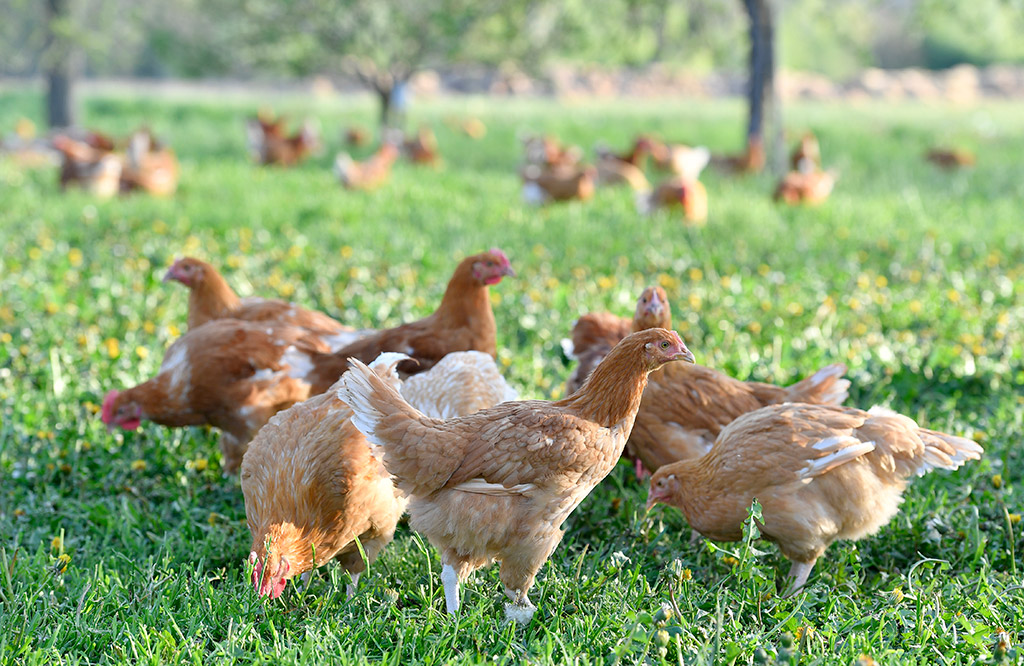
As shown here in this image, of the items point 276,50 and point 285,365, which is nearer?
point 285,365

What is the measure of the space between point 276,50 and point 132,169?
18.3ft

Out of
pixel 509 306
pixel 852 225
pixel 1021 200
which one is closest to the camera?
pixel 509 306

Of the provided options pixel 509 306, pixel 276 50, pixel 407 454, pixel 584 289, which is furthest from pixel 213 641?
pixel 276 50

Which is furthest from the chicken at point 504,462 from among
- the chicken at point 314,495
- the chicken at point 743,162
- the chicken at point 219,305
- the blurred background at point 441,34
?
the blurred background at point 441,34

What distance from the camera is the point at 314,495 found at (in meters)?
2.99

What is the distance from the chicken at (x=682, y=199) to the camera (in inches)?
356

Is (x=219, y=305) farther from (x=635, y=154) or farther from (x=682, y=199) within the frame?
(x=635, y=154)

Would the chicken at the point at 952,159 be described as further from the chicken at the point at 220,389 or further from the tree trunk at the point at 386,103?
the chicken at the point at 220,389

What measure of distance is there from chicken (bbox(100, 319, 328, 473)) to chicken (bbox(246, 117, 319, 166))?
959 cm

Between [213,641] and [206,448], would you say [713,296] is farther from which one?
[213,641]

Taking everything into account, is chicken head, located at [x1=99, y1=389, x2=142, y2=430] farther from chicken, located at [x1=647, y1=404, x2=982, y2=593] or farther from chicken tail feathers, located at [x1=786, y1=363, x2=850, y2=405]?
chicken tail feathers, located at [x1=786, y1=363, x2=850, y2=405]

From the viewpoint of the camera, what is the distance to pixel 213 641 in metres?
2.76

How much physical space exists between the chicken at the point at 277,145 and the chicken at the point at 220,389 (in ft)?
31.5

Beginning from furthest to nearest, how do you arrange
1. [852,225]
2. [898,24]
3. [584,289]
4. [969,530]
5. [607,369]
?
1. [898,24]
2. [852,225]
3. [584,289]
4. [969,530]
5. [607,369]
